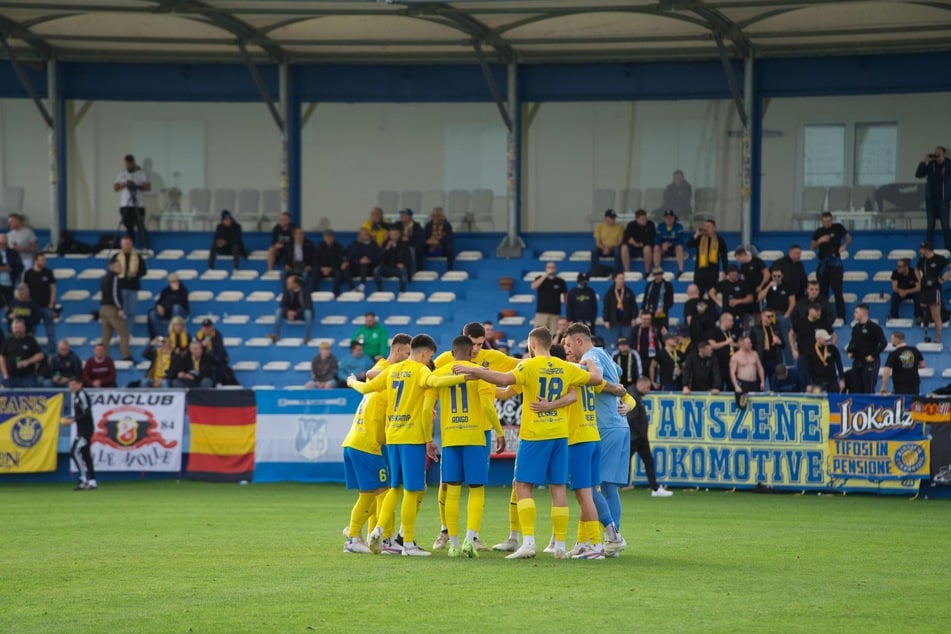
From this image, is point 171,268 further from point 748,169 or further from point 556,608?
point 556,608

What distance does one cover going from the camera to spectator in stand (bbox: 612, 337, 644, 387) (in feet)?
74.0

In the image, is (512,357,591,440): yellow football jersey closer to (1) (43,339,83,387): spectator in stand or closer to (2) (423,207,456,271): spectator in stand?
(1) (43,339,83,387): spectator in stand

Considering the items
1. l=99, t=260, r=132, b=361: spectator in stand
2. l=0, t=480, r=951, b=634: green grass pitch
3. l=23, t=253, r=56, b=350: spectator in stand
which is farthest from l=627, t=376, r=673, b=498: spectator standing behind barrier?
l=23, t=253, r=56, b=350: spectator in stand

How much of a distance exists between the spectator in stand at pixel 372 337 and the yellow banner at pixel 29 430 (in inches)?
229

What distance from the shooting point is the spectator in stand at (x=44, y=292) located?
27.5 metres

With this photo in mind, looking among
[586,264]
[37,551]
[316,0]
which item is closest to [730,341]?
[586,264]

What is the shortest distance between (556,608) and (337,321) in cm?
1970

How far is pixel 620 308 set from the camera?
25.8 metres

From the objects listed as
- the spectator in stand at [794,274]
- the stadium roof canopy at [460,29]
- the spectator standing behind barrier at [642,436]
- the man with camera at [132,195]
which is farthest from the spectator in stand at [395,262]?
the spectator standing behind barrier at [642,436]

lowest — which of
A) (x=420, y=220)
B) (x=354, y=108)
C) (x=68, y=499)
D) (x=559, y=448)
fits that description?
(x=68, y=499)

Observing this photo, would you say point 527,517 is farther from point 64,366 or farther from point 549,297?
point 64,366

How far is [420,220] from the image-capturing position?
32875 millimetres

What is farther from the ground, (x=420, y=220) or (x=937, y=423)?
(x=420, y=220)

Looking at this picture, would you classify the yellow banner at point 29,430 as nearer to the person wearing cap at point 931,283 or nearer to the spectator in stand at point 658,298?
the spectator in stand at point 658,298
